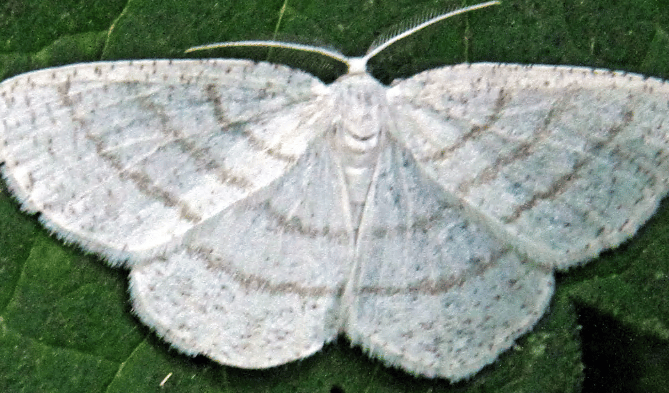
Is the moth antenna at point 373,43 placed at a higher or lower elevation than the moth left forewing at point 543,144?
higher

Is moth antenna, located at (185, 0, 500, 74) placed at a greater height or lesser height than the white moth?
greater

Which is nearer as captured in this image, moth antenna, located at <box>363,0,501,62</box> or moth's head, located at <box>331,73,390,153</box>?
moth's head, located at <box>331,73,390,153</box>

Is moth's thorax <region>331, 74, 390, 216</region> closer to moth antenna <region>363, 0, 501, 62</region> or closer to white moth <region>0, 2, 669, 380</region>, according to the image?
white moth <region>0, 2, 669, 380</region>

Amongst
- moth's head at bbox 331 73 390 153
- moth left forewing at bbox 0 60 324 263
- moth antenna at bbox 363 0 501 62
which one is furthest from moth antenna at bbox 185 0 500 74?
moth left forewing at bbox 0 60 324 263

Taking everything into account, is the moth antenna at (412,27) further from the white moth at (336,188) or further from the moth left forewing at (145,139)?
the moth left forewing at (145,139)

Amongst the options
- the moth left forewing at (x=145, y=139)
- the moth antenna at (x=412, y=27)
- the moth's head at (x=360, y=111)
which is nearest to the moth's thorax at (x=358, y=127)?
the moth's head at (x=360, y=111)

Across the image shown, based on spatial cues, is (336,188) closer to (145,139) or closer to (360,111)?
(360,111)

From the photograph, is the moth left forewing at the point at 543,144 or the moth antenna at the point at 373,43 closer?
the moth left forewing at the point at 543,144

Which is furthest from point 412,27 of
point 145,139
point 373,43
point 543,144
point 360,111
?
point 145,139
